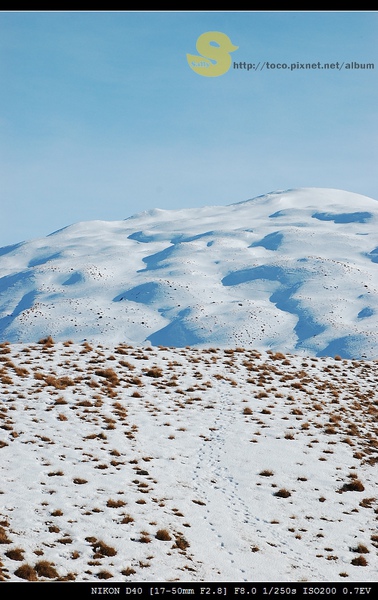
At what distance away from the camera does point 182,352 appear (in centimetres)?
3189

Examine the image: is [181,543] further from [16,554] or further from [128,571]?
[16,554]

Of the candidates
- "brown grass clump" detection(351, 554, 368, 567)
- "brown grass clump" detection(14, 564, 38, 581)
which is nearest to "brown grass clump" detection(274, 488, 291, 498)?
"brown grass clump" detection(351, 554, 368, 567)

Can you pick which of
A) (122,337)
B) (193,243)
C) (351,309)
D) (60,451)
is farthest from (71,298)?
(60,451)

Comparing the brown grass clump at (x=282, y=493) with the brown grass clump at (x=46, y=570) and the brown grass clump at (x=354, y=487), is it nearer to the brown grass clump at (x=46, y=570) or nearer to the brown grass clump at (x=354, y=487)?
the brown grass clump at (x=354, y=487)

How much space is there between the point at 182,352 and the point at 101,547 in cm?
2070

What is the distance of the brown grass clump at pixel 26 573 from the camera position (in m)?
9.82

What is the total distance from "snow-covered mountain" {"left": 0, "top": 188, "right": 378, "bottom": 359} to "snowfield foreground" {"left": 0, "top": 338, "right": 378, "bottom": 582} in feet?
222

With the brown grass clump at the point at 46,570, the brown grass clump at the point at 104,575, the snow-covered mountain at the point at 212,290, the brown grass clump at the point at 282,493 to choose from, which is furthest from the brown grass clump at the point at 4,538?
the snow-covered mountain at the point at 212,290

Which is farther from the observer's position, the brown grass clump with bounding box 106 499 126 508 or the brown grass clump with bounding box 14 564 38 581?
the brown grass clump with bounding box 106 499 126 508

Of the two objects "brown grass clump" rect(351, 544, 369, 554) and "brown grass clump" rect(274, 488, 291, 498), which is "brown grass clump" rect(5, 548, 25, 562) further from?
"brown grass clump" rect(274, 488, 291, 498)

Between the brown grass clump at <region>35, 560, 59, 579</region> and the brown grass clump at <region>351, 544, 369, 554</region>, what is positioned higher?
the brown grass clump at <region>35, 560, 59, 579</region>

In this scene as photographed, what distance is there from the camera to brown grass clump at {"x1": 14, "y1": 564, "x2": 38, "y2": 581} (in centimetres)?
982

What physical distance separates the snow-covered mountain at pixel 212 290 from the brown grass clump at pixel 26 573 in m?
83.0

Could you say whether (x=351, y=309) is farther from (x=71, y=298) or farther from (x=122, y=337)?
(x=71, y=298)
